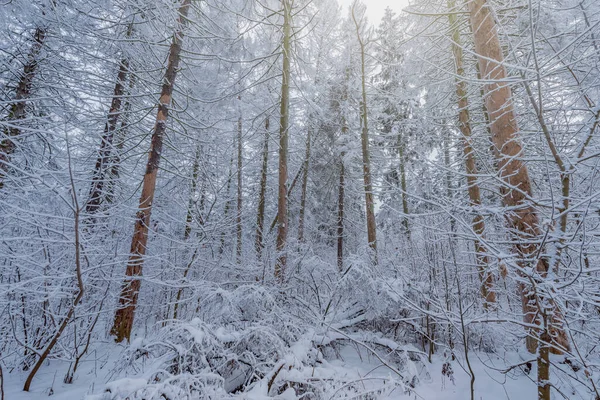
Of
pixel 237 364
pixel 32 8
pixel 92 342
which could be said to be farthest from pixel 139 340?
pixel 32 8

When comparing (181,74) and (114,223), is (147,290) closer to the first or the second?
(114,223)

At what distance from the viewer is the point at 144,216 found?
5.68 m

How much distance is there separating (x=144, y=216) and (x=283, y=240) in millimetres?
3154

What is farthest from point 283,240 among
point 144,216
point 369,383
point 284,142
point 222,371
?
point 222,371

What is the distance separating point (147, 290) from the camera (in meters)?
8.40

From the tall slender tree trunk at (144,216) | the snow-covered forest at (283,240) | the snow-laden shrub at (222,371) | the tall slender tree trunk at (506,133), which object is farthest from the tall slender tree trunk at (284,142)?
the tall slender tree trunk at (506,133)

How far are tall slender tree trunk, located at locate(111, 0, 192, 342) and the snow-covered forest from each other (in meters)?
0.04

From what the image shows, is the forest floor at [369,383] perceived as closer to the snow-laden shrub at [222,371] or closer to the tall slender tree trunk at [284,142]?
the snow-laden shrub at [222,371]

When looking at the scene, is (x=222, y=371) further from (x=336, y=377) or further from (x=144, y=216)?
(x=144, y=216)

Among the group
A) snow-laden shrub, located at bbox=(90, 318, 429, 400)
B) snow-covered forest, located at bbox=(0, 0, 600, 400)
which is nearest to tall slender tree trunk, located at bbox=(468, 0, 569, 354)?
snow-covered forest, located at bbox=(0, 0, 600, 400)

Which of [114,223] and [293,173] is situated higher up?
[293,173]

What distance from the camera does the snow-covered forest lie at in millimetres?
2398

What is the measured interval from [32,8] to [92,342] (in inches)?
282

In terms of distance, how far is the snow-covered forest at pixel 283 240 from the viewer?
2398mm
